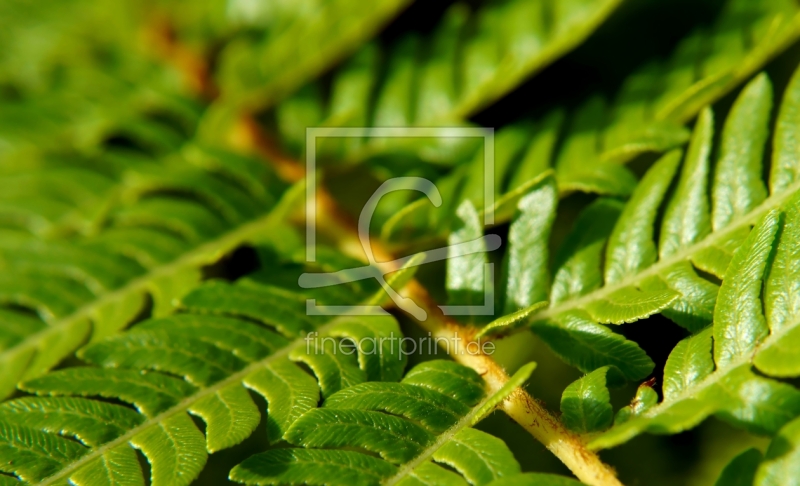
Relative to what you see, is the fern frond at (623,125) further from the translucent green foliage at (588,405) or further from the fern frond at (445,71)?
the translucent green foliage at (588,405)

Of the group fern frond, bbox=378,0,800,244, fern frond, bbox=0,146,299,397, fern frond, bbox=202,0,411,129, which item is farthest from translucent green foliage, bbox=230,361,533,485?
fern frond, bbox=202,0,411,129

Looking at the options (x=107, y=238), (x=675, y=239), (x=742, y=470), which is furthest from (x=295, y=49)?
(x=742, y=470)

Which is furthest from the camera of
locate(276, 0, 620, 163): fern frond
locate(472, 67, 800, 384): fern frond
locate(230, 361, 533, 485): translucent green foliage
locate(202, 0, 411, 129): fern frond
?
locate(202, 0, 411, 129): fern frond

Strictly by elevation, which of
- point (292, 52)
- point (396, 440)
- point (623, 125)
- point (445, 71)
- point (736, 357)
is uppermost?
point (292, 52)

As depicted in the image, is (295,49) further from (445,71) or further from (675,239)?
(675,239)

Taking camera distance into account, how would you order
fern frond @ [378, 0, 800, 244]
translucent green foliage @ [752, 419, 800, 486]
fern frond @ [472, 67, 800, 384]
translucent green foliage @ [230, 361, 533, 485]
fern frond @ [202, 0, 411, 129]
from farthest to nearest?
fern frond @ [202, 0, 411, 129] → fern frond @ [378, 0, 800, 244] → fern frond @ [472, 67, 800, 384] → translucent green foliage @ [230, 361, 533, 485] → translucent green foliage @ [752, 419, 800, 486]

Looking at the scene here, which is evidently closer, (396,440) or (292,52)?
(396,440)

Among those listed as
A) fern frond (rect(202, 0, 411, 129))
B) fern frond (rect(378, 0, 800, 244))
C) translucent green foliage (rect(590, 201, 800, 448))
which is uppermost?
fern frond (rect(202, 0, 411, 129))

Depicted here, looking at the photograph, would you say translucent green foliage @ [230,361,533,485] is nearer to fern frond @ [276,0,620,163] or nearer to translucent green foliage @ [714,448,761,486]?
translucent green foliage @ [714,448,761,486]
